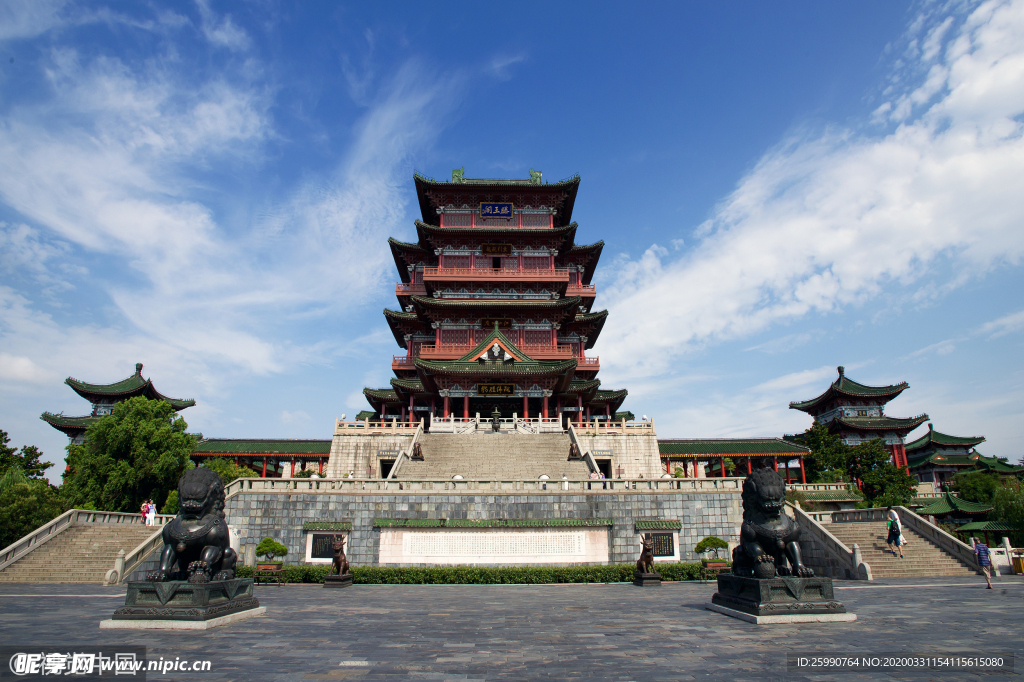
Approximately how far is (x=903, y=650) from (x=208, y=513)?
1127 cm

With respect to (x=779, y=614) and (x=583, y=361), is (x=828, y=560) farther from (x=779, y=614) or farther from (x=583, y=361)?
(x=583, y=361)

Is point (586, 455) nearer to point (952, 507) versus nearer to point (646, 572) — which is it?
point (646, 572)

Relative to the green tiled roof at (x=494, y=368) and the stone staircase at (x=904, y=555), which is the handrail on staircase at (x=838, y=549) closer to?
the stone staircase at (x=904, y=555)

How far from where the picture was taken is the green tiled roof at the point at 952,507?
2935 centimetres

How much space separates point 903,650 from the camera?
7.20 metres

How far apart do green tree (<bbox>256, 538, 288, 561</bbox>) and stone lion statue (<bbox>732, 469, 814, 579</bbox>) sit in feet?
49.3

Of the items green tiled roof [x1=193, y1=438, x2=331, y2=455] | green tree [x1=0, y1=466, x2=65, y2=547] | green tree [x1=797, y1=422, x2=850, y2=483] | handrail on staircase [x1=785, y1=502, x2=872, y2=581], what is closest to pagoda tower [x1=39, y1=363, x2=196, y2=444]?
green tiled roof [x1=193, y1=438, x2=331, y2=455]

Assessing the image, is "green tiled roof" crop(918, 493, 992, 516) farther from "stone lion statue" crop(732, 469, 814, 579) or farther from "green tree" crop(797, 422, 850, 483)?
"stone lion statue" crop(732, 469, 814, 579)

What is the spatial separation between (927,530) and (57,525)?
3192 cm

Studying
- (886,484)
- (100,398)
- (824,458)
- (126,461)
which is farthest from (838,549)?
(100,398)

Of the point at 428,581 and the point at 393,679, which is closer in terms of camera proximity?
the point at 393,679

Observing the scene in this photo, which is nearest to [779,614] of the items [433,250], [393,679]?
[393,679]

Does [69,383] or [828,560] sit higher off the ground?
[69,383]

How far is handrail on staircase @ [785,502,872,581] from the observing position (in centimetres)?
1712
